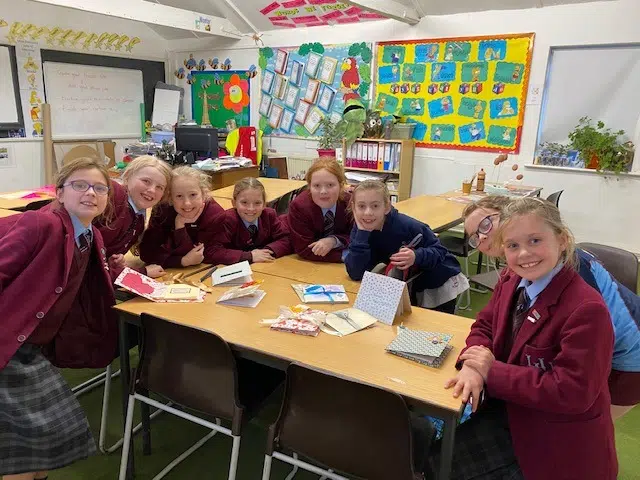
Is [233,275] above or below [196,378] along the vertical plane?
above

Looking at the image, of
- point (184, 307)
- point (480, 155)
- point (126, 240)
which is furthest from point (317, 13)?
point (184, 307)

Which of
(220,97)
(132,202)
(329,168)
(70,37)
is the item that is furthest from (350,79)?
(132,202)

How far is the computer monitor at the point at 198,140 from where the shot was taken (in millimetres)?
5457

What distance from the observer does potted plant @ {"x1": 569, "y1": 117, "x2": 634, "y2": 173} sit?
457cm

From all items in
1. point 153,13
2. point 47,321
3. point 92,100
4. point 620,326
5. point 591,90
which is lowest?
point 47,321

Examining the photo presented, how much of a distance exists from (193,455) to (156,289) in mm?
728

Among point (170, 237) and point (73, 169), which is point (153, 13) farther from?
point (73, 169)

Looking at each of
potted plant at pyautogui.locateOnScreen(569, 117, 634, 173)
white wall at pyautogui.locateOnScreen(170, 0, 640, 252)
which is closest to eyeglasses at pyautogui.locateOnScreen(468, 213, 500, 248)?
potted plant at pyautogui.locateOnScreen(569, 117, 634, 173)

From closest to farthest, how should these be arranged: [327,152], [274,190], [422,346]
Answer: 1. [422,346]
2. [274,190]
3. [327,152]

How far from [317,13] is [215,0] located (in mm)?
1477

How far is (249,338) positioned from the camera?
1554mm

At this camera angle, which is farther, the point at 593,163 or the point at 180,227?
the point at 593,163

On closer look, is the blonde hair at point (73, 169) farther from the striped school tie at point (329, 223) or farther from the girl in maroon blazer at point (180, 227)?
the striped school tie at point (329, 223)

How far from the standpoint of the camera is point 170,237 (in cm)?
234
